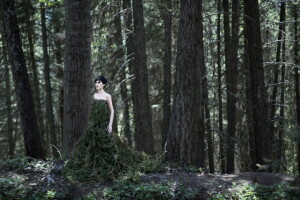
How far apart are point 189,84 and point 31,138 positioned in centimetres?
539

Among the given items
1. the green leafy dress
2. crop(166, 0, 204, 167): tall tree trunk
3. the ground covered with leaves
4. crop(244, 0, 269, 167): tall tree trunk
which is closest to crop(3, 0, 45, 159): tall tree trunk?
the ground covered with leaves

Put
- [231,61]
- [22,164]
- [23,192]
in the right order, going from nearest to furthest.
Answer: [23,192] → [22,164] → [231,61]

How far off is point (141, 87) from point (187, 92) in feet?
14.4

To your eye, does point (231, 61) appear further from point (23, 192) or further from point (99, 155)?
point (23, 192)

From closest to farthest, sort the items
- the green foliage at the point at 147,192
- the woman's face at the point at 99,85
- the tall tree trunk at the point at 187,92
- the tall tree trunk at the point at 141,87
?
the green foliage at the point at 147,192 → the woman's face at the point at 99,85 → the tall tree trunk at the point at 187,92 → the tall tree trunk at the point at 141,87

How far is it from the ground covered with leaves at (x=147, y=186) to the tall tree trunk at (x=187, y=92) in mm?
821

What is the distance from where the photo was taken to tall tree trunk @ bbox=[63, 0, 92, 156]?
916cm

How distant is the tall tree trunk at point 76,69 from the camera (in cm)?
916

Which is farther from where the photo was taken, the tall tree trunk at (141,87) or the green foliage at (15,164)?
the tall tree trunk at (141,87)

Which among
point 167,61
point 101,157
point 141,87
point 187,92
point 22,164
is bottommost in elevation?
point 22,164

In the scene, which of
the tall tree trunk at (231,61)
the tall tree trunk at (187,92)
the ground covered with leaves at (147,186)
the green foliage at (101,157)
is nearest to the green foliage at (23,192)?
the ground covered with leaves at (147,186)

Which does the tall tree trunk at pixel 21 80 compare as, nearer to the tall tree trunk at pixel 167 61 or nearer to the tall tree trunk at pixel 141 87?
the tall tree trunk at pixel 141 87

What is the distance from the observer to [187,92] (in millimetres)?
9039

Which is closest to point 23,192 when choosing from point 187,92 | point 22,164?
point 22,164
